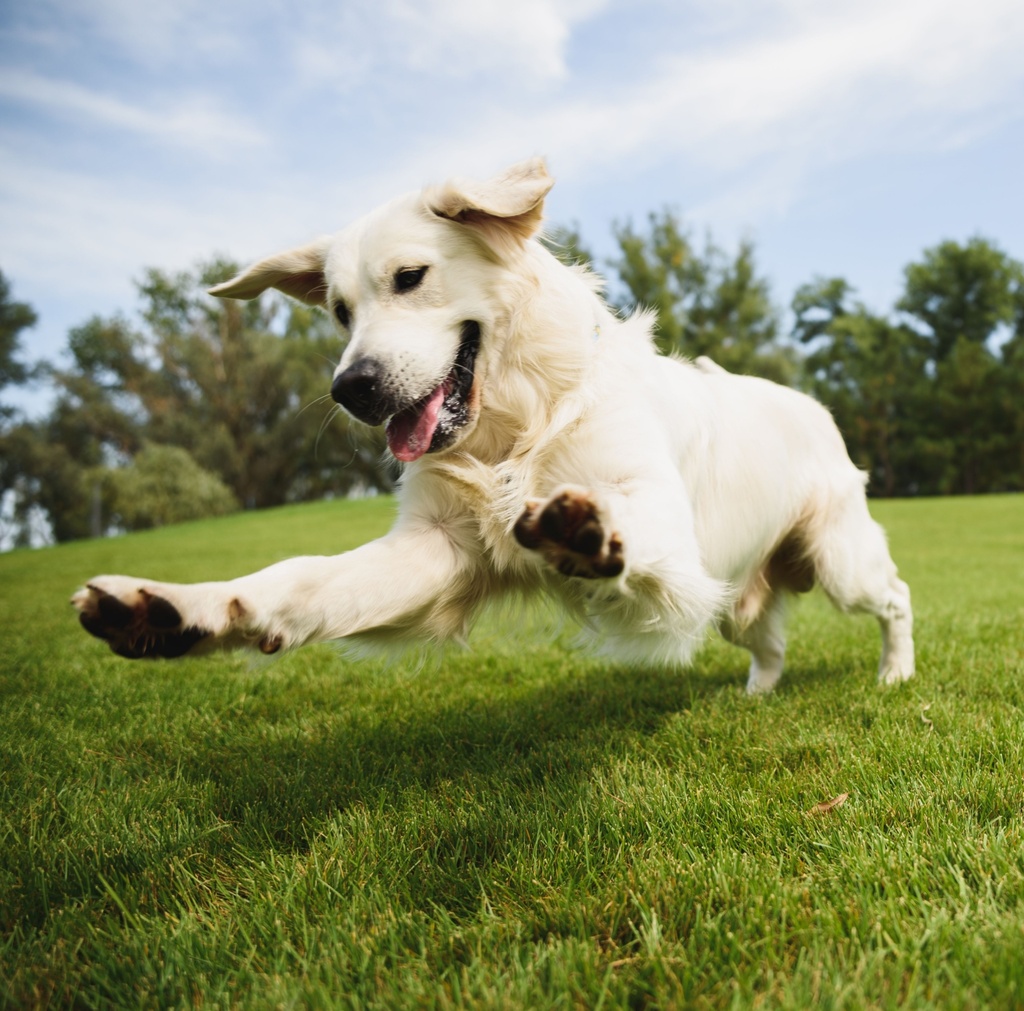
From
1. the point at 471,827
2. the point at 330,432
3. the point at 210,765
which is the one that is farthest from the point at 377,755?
the point at 330,432

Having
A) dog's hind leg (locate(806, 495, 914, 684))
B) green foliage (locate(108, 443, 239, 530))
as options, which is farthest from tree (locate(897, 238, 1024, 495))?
dog's hind leg (locate(806, 495, 914, 684))

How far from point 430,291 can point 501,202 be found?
41 cm

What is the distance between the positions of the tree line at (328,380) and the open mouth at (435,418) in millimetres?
39122

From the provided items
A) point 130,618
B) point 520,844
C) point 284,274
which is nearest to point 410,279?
point 284,274

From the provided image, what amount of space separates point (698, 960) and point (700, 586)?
1094mm

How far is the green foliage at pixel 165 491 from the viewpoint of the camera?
33.7m

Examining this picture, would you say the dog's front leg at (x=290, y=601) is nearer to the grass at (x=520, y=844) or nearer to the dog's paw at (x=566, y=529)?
the grass at (x=520, y=844)

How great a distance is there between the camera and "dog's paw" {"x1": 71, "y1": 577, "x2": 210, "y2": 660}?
2.02m

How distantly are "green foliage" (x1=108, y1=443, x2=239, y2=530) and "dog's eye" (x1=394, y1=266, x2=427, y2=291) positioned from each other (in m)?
33.5

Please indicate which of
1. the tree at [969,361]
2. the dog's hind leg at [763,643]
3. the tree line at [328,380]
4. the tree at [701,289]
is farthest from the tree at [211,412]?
the dog's hind leg at [763,643]

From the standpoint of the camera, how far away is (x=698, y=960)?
1660mm

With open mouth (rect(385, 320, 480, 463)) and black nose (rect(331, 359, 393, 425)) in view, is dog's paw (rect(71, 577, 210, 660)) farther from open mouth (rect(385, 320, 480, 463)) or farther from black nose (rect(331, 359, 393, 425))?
open mouth (rect(385, 320, 480, 463))

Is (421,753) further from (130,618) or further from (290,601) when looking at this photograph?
(130,618)

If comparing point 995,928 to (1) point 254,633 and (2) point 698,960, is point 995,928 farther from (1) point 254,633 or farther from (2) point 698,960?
(1) point 254,633
